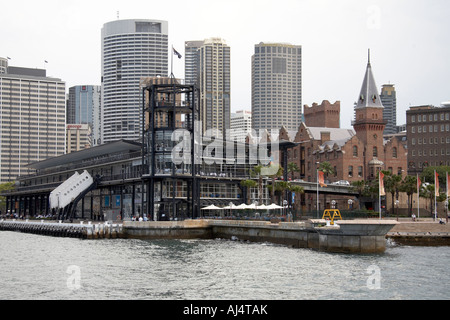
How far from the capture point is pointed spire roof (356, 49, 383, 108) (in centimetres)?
14438

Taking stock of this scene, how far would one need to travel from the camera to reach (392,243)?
76.8 m

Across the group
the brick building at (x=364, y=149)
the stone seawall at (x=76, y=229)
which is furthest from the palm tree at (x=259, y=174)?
the brick building at (x=364, y=149)

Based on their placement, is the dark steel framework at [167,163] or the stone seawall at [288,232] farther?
the dark steel framework at [167,163]

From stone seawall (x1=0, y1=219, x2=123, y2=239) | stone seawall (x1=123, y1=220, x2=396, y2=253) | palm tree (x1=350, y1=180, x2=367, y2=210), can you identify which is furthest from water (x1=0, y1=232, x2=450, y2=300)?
palm tree (x1=350, y1=180, x2=367, y2=210)

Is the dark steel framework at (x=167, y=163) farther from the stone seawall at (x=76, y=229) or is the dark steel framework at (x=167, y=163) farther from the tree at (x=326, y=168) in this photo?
the tree at (x=326, y=168)

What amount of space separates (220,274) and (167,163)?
53.6m

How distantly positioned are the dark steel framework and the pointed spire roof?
2144 inches

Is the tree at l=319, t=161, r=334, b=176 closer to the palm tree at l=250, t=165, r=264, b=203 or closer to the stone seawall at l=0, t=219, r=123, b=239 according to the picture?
the palm tree at l=250, t=165, r=264, b=203

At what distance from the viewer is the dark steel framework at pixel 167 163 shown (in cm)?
9856

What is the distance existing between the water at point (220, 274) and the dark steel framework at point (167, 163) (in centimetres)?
2748

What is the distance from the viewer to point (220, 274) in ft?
164

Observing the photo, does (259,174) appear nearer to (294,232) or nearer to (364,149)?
(294,232)
